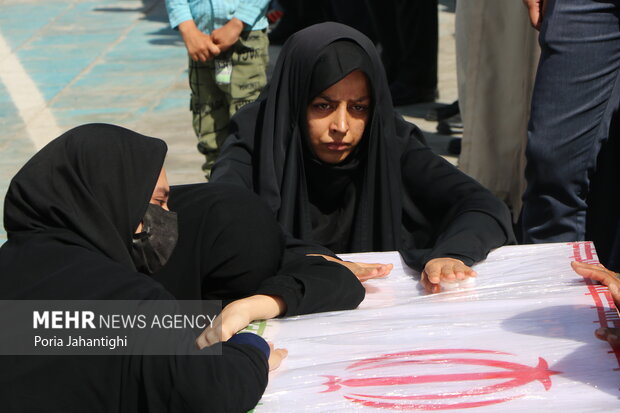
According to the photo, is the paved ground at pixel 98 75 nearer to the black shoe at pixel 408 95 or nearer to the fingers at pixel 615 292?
the black shoe at pixel 408 95

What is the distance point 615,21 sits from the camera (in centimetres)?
304

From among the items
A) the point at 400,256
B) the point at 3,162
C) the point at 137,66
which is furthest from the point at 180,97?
the point at 400,256

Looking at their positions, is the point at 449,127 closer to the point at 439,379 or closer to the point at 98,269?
the point at 439,379

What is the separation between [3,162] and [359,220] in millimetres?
3217

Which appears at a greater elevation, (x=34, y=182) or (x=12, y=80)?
(x=34, y=182)

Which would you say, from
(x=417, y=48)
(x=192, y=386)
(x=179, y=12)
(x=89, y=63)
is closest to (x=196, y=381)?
(x=192, y=386)

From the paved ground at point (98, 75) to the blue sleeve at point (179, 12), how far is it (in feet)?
3.19

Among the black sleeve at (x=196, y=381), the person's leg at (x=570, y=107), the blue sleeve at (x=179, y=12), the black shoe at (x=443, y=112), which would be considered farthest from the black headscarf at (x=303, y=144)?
the black shoe at (x=443, y=112)

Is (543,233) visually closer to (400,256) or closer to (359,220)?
(359,220)

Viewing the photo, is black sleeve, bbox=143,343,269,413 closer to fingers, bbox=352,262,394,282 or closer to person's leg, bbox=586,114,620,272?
fingers, bbox=352,262,394,282

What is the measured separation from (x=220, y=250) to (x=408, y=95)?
15.3ft

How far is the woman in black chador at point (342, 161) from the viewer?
10.0 ft

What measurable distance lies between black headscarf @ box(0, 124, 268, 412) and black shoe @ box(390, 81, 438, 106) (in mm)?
4695

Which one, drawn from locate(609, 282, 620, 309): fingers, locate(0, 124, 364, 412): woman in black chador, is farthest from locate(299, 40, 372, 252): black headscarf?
locate(609, 282, 620, 309): fingers
